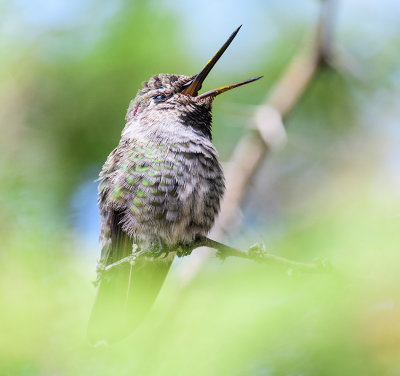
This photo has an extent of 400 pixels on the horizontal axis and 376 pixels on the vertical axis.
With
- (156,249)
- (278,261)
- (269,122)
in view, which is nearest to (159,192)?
(156,249)

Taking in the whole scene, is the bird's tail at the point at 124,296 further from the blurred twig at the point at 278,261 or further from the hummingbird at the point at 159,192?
the blurred twig at the point at 278,261

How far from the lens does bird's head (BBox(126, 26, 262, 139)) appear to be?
2.62 m

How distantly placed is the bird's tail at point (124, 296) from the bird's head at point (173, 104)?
2.22 ft

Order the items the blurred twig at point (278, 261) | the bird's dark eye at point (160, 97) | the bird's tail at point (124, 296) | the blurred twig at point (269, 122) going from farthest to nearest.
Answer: the bird's dark eye at point (160, 97) → the blurred twig at point (269, 122) → the bird's tail at point (124, 296) → the blurred twig at point (278, 261)

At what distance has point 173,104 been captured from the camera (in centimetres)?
273

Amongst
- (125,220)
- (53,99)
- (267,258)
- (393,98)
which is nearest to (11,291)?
(267,258)

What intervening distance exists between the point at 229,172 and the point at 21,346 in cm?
196

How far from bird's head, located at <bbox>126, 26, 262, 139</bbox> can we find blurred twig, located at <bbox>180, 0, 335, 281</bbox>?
262mm

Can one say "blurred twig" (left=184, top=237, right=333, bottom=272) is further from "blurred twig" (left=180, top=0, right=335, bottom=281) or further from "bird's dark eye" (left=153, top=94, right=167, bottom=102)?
"bird's dark eye" (left=153, top=94, right=167, bottom=102)

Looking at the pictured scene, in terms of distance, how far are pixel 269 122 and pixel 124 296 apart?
44.2 inches

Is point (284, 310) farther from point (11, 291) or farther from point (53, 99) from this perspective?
point (53, 99)

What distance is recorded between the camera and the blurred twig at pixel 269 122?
2531 mm

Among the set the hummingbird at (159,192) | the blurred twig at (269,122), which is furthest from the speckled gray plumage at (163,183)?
the blurred twig at (269,122)

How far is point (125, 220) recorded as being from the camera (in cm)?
237
